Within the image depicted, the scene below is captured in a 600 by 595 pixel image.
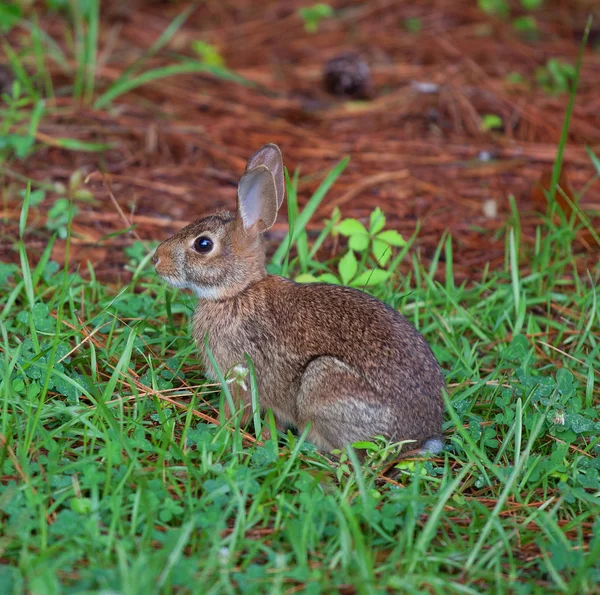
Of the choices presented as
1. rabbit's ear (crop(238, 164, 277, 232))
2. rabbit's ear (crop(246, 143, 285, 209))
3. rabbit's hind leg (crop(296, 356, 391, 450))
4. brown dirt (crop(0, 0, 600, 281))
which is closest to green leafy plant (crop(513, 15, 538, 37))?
brown dirt (crop(0, 0, 600, 281))

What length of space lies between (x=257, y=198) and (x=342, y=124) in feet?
10.7

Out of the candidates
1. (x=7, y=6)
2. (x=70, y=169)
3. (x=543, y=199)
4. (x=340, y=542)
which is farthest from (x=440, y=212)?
(x=7, y=6)

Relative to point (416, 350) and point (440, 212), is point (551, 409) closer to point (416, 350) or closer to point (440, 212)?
point (416, 350)

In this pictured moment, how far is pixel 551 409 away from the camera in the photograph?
429 centimetres

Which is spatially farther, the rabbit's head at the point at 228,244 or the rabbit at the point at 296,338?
the rabbit's head at the point at 228,244

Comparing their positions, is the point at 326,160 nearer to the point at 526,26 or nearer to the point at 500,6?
the point at 526,26

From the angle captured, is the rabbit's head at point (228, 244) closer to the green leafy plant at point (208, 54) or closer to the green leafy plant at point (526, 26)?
the green leafy plant at point (208, 54)

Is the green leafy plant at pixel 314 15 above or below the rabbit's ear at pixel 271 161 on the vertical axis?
above

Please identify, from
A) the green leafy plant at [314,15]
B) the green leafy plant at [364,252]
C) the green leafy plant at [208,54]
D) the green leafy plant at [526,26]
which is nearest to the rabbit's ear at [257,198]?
the green leafy plant at [364,252]

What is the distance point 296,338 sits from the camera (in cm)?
439

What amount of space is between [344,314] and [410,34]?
566cm

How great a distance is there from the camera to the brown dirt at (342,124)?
20.6ft

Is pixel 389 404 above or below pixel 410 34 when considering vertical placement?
below

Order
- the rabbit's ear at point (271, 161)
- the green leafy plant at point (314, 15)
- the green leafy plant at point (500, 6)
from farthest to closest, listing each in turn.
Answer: the green leafy plant at point (500, 6) < the green leafy plant at point (314, 15) < the rabbit's ear at point (271, 161)
